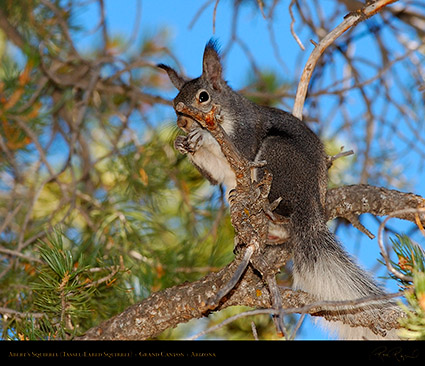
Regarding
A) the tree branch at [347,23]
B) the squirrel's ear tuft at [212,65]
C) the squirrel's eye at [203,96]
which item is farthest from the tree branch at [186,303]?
the squirrel's ear tuft at [212,65]

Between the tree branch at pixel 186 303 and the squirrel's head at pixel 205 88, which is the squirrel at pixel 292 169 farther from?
the tree branch at pixel 186 303

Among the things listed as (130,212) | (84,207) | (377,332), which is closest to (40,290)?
(130,212)

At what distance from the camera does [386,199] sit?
2.06m

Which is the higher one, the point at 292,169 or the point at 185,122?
the point at 185,122

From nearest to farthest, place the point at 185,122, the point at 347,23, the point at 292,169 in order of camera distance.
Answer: the point at 347,23
the point at 292,169
the point at 185,122

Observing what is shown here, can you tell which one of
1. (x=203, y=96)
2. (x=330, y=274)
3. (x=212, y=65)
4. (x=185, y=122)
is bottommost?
(x=330, y=274)

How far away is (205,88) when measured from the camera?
239 centimetres

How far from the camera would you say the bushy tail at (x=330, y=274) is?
1876 mm

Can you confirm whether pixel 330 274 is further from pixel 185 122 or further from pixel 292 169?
pixel 185 122

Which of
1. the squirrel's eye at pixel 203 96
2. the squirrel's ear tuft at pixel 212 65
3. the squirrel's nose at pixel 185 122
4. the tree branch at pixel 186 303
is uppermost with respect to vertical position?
the squirrel's ear tuft at pixel 212 65

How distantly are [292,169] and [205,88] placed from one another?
1.87 feet

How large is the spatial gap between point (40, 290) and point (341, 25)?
1463mm

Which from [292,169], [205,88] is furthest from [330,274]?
[205,88]
